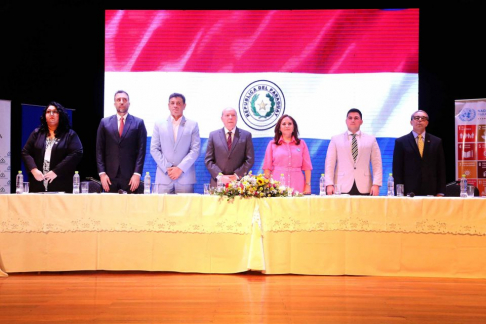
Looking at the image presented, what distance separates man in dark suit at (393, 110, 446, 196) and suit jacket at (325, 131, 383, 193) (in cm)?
24

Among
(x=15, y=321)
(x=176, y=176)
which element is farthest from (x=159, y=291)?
(x=176, y=176)

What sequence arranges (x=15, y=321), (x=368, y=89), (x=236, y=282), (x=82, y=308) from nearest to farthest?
(x=15, y=321) → (x=82, y=308) → (x=236, y=282) → (x=368, y=89)

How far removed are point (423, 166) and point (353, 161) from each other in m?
0.71

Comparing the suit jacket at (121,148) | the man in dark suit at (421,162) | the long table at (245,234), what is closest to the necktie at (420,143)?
the man in dark suit at (421,162)

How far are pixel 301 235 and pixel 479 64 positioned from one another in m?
3.64

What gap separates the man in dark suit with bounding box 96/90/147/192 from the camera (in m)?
5.27

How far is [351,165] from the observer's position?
5.36 m

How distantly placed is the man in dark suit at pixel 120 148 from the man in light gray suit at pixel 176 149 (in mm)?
236

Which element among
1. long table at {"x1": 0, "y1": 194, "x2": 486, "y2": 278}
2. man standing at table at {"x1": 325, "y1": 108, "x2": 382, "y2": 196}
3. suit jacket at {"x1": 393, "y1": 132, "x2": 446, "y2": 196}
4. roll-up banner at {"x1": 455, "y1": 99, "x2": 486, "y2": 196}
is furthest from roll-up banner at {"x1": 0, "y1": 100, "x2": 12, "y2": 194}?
roll-up banner at {"x1": 455, "y1": 99, "x2": 486, "y2": 196}

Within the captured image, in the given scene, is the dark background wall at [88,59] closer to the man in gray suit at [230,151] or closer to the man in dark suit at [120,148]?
the man in dark suit at [120,148]

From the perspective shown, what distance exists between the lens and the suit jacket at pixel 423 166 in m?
5.31

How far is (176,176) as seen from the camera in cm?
Result: 534

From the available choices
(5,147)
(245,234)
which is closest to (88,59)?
(5,147)

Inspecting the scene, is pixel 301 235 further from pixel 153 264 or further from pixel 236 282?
pixel 153 264
